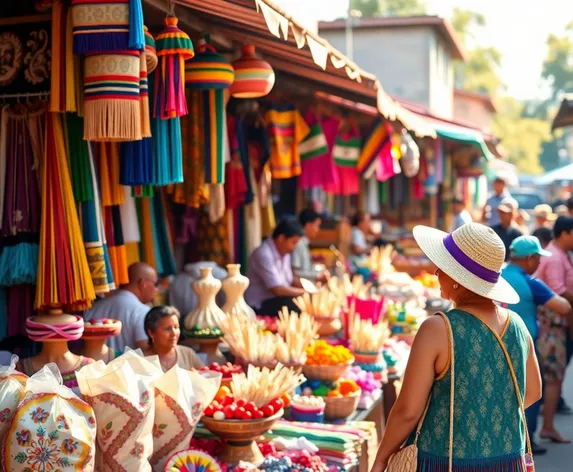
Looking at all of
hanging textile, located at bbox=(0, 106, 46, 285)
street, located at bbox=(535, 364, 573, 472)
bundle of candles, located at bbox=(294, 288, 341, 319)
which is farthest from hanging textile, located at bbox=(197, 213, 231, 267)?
street, located at bbox=(535, 364, 573, 472)

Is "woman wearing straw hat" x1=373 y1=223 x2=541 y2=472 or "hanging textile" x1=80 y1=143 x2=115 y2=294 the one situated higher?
"hanging textile" x1=80 y1=143 x2=115 y2=294

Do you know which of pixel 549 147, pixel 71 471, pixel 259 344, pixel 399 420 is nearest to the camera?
pixel 399 420

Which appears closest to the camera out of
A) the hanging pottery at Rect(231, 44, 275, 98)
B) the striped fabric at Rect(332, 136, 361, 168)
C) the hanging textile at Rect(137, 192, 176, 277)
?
the hanging pottery at Rect(231, 44, 275, 98)

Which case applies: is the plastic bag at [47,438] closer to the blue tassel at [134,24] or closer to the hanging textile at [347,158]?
the blue tassel at [134,24]

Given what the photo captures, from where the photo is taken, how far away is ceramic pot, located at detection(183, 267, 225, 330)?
5.64 meters

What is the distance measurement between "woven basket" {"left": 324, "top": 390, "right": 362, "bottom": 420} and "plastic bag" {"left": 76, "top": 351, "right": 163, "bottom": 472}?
5.81 ft

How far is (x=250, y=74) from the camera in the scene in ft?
18.9

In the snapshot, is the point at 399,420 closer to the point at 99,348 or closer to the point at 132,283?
the point at 99,348

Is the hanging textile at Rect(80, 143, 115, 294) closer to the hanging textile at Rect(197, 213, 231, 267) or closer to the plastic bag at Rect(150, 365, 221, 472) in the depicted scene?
the plastic bag at Rect(150, 365, 221, 472)

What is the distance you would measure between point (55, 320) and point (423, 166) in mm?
9306

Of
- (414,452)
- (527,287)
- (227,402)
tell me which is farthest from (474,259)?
(527,287)

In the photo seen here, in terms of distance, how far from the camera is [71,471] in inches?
126

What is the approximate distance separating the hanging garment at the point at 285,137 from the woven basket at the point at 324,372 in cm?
286

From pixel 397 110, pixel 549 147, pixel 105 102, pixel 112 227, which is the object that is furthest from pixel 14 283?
pixel 549 147
